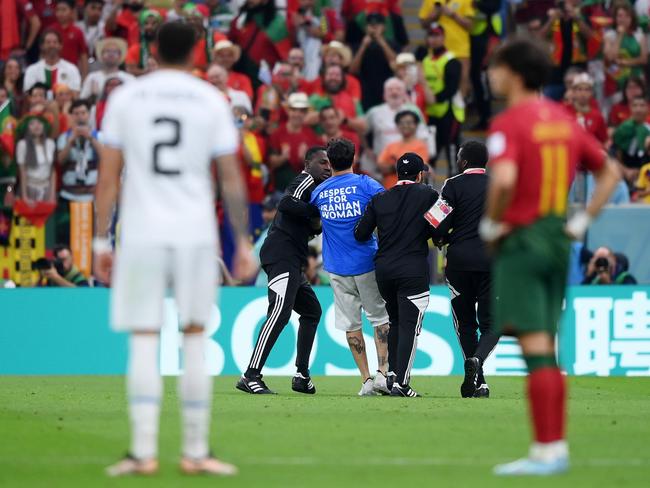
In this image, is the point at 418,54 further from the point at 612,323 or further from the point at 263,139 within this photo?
the point at 612,323

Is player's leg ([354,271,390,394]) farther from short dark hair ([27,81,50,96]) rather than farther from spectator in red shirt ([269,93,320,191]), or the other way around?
short dark hair ([27,81,50,96])

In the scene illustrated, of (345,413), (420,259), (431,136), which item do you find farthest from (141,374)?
(431,136)

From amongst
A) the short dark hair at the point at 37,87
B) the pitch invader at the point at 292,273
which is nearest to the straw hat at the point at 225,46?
the short dark hair at the point at 37,87

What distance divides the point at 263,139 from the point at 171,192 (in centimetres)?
1275

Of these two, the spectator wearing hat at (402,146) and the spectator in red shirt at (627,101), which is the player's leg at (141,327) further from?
the spectator in red shirt at (627,101)

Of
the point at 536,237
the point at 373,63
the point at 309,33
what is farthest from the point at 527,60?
the point at 309,33

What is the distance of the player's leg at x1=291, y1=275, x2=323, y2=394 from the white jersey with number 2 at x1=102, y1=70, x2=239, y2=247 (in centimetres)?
654

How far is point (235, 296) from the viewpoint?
17.5m

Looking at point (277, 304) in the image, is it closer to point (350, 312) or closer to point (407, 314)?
point (350, 312)

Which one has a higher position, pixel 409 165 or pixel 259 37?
pixel 259 37

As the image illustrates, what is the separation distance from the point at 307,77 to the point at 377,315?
857cm

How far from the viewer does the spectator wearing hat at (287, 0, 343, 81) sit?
2156cm

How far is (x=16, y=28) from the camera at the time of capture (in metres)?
21.3

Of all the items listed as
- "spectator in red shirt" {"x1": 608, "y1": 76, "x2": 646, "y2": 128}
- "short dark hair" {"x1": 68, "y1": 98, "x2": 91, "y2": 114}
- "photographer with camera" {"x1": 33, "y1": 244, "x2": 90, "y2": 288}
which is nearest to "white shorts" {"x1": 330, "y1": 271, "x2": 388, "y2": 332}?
"photographer with camera" {"x1": 33, "y1": 244, "x2": 90, "y2": 288}
